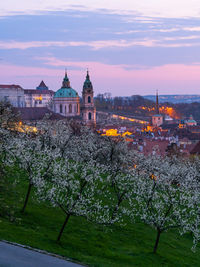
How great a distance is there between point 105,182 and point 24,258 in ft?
85.8

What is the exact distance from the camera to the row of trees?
1239 inches

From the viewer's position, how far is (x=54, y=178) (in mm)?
32531

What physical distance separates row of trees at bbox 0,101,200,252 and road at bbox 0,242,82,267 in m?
4.41

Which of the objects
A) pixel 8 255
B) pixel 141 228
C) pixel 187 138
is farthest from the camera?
pixel 187 138

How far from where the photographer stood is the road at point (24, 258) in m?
22.8

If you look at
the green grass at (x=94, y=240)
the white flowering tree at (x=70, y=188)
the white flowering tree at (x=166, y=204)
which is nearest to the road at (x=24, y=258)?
the green grass at (x=94, y=240)

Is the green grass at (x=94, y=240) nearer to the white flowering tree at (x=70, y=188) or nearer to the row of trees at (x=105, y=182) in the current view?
the row of trees at (x=105, y=182)

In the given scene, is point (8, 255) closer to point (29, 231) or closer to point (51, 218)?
point (29, 231)

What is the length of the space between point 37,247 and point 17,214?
7.34 meters

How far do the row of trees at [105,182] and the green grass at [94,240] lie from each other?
3.36 ft

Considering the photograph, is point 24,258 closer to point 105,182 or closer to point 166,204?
point 166,204

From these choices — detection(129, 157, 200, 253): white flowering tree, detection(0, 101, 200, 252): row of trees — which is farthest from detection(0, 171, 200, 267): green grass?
detection(129, 157, 200, 253): white flowering tree

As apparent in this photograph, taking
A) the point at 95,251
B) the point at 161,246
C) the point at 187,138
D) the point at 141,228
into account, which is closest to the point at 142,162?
the point at 141,228

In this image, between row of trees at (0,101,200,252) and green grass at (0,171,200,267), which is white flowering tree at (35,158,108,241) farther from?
green grass at (0,171,200,267)
